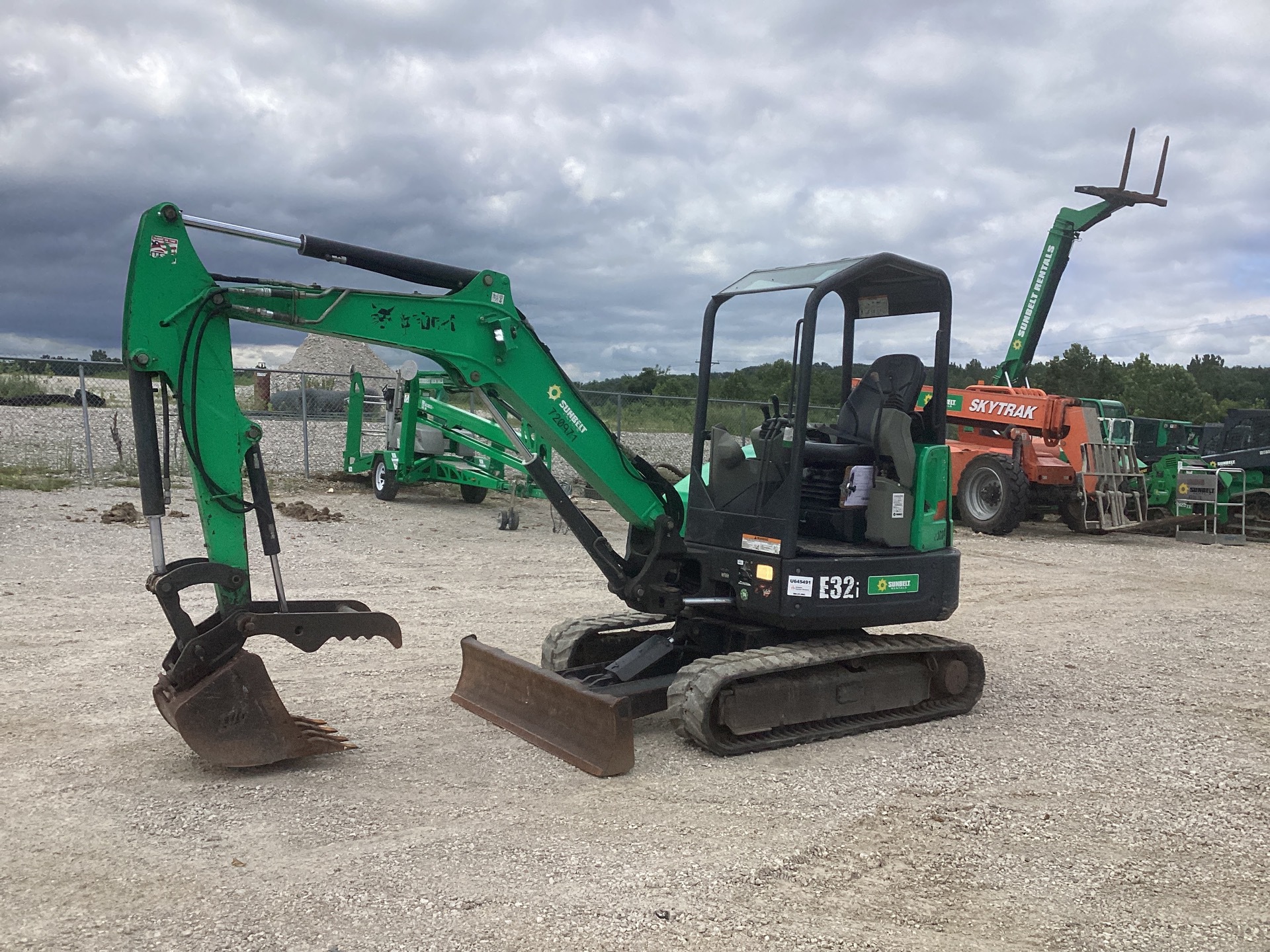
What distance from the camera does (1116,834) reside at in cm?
469

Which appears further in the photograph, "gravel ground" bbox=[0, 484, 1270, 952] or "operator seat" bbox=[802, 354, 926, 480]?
"operator seat" bbox=[802, 354, 926, 480]

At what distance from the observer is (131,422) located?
20484mm

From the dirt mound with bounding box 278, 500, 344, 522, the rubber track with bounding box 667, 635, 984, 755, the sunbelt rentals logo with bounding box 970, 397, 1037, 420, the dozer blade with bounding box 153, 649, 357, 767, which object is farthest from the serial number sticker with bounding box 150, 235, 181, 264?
the sunbelt rentals logo with bounding box 970, 397, 1037, 420

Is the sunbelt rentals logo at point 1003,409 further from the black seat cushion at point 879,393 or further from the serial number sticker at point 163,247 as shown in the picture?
the serial number sticker at point 163,247

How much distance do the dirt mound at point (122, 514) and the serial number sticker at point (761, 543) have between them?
1023 cm

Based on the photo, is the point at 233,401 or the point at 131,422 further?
the point at 131,422

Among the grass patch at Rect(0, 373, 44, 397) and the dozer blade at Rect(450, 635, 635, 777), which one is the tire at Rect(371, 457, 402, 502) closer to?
the grass patch at Rect(0, 373, 44, 397)

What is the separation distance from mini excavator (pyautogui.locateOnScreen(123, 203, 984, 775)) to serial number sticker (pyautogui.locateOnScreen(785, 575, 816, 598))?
0.04ft

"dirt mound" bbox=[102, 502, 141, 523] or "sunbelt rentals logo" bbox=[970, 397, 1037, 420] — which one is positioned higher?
"sunbelt rentals logo" bbox=[970, 397, 1037, 420]

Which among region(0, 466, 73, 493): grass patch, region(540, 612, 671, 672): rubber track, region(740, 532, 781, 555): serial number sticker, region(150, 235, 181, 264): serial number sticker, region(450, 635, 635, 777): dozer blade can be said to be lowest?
region(450, 635, 635, 777): dozer blade

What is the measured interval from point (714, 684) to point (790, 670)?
0.68 meters

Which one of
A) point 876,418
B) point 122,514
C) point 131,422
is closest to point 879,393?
point 876,418

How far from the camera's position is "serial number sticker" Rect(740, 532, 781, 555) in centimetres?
581

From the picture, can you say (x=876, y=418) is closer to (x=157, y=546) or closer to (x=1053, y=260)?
(x=157, y=546)
